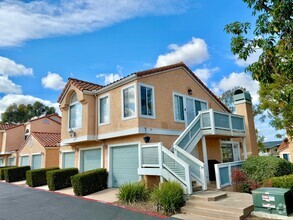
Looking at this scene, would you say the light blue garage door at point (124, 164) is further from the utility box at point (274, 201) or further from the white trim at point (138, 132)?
the utility box at point (274, 201)

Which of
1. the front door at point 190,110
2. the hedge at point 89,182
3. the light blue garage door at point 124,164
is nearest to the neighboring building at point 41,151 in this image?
the hedge at point 89,182

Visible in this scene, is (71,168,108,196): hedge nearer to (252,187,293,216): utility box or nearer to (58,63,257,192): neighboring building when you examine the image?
(58,63,257,192): neighboring building

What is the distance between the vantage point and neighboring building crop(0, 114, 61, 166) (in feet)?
104

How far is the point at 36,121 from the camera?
3186cm

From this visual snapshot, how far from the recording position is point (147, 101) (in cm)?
1338

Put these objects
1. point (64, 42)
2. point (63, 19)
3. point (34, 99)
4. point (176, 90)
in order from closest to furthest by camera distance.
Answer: point (63, 19) < point (64, 42) < point (176, 90) < point (34, 99)

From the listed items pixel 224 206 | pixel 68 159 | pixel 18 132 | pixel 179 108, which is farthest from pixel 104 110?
pixel 18 132

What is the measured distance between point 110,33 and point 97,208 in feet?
33.4

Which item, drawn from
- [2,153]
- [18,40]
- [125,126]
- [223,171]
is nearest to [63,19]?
[18,40]

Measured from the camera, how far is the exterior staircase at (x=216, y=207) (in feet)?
25.1

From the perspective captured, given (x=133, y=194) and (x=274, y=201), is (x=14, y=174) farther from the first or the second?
(x=274, y=201)

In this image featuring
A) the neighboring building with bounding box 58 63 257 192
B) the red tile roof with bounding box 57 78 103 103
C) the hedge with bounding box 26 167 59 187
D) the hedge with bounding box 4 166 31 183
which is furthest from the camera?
the hedge with bounding box 4 166 31 183

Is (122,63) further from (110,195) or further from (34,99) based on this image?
(34,99)

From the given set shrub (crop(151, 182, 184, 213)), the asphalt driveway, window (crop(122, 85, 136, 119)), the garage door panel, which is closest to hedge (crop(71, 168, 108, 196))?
the asphalt driveway
